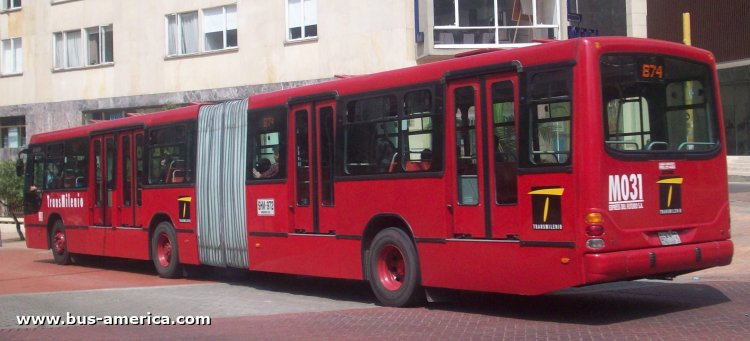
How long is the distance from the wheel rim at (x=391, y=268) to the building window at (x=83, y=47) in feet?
84.7

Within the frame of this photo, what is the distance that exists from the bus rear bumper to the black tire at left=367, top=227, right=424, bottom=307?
9.12 feet

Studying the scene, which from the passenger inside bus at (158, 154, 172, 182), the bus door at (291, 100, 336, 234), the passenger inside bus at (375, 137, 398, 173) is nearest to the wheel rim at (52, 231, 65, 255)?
the passenger inside bus at (158, 154, 172, 182)

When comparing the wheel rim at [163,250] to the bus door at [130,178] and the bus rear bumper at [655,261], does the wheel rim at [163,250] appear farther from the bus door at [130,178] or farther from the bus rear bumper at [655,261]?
the bus rear bumper at [655,261]

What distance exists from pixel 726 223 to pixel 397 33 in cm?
1740

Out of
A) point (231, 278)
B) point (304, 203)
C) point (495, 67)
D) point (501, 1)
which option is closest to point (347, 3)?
point (501, 1)

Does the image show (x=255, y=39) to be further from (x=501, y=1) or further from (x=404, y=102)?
(x=404, y=102)

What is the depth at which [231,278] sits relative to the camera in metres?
16.7

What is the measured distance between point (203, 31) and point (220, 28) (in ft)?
2.74

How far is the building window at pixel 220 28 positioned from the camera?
102 ft

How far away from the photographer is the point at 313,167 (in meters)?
13.1

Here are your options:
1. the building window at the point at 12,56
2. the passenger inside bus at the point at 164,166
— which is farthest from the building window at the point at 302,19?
the building window at the point at 12,56

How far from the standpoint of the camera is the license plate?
32.4 feet

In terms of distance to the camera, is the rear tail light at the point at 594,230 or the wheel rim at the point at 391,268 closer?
the rear tail light at the point at 594,230

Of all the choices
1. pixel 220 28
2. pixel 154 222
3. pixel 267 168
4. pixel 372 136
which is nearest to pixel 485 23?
pixel 220 28
